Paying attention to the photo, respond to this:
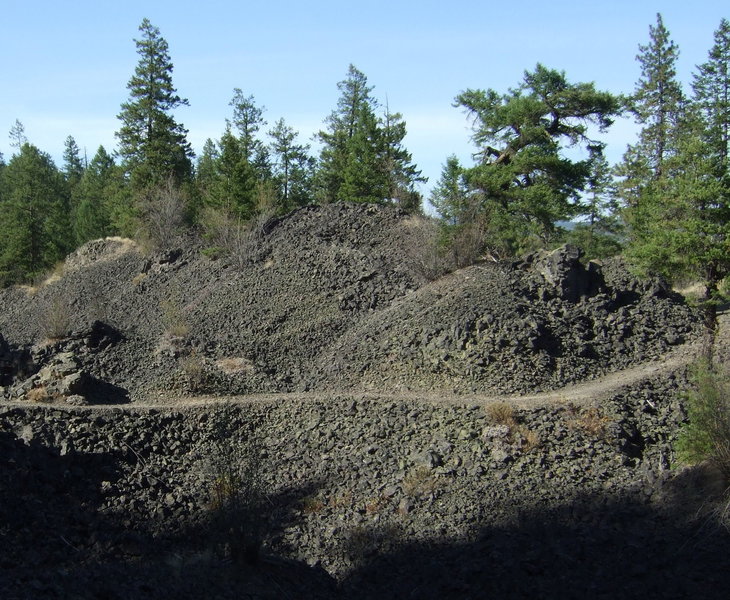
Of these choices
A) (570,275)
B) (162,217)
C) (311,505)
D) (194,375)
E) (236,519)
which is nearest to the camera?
(236,519)

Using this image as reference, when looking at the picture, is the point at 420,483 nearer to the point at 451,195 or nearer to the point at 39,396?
the point at 39,396

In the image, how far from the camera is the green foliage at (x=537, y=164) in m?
25.0

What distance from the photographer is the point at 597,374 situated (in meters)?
16.4

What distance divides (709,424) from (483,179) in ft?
51.5

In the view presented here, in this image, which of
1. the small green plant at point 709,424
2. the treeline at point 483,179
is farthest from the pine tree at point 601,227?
the small green plant at point 709,424

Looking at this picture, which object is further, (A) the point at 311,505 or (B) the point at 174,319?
(B) the point at 174,319

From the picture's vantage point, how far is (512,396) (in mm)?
15328

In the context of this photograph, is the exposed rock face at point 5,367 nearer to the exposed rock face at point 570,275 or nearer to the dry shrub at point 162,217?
the dry shrub at point 162,217

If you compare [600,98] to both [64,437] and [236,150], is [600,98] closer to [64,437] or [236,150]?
[236,150]

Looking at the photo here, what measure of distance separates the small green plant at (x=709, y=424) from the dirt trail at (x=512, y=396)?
3.23 meters

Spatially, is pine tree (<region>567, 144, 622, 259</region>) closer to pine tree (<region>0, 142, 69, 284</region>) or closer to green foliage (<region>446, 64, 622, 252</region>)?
green foliage (<region>446, 64, 622, 252</region>)

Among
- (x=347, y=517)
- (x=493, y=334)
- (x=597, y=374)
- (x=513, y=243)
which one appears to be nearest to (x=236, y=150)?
(x=513, y=243)

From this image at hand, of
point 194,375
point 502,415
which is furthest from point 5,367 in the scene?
point 502,415

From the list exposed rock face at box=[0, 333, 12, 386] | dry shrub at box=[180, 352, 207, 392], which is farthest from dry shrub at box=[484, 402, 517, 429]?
exposed rock face at box=[0, 333, 12, 386]
